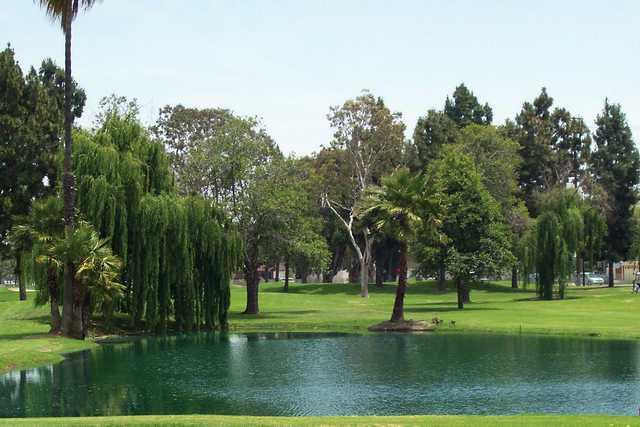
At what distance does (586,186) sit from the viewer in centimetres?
9094

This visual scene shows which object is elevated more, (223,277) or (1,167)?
(1,167)

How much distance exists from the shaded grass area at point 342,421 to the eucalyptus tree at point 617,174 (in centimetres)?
7513

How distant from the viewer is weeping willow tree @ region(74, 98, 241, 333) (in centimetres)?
4500

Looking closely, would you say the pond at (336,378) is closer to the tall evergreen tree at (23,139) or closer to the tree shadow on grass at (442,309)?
the tree shadow on grass at (442,309)

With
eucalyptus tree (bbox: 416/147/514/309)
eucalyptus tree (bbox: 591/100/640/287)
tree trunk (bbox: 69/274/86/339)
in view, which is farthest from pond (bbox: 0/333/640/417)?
eucalyptus tree (bbox: 591/100/640/287)

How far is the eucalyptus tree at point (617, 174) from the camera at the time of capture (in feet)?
297

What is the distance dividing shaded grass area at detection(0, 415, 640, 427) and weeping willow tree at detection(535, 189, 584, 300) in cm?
5371

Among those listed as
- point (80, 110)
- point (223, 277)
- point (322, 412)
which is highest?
point (80, 110)

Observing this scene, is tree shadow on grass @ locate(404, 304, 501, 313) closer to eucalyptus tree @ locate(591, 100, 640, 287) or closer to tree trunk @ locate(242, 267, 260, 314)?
tree trunk @ locate(242, 267, 260, 314)

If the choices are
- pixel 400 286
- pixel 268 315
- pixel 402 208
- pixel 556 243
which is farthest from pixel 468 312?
pixel 556 243

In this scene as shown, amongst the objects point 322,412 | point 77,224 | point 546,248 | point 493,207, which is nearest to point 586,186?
point 546,248

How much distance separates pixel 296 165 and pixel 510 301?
2313 centimetres

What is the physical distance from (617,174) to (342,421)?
77730 mm

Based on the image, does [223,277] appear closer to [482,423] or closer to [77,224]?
[77,224]
